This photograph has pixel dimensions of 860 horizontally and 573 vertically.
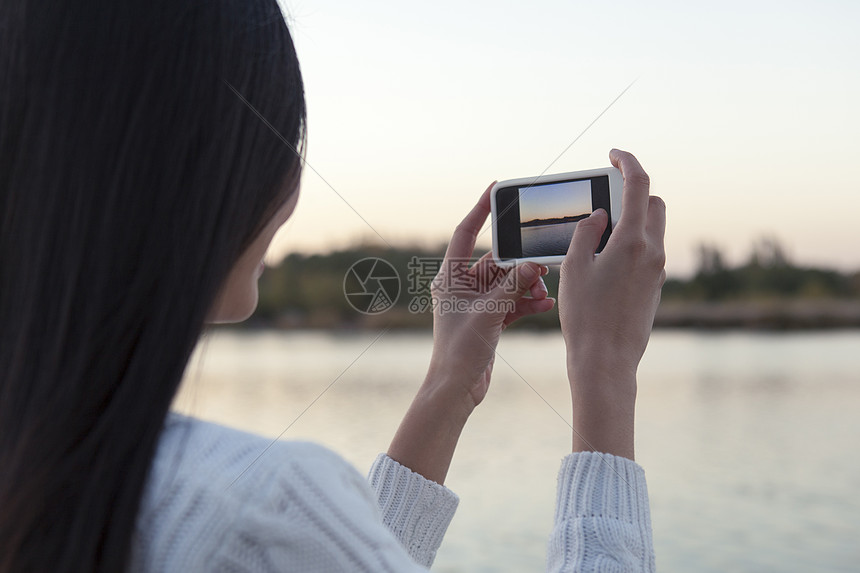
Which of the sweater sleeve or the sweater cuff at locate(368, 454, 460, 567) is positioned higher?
the sweater sleeve

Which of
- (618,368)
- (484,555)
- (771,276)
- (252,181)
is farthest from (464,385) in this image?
(771,276)

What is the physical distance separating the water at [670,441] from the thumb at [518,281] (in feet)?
1.26

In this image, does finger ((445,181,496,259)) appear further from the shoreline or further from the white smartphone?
the shoreline

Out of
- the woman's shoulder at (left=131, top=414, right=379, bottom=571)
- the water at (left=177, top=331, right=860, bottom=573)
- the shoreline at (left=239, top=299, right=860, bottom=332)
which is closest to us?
the woman's shoulder at (left=131, top=414, right=379, bottom=571)

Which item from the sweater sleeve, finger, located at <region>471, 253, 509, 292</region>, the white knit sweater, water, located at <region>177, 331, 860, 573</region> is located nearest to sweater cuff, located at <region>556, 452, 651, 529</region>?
the sweater sleeve

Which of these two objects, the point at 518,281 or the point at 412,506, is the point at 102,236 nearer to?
the point at 412,506

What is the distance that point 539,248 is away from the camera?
49.0 inches

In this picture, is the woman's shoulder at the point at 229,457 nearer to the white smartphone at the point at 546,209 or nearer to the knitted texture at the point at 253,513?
the knitted texture at the point at 253,513

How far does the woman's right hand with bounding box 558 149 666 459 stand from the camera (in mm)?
776

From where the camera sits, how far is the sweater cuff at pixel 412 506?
934 mm

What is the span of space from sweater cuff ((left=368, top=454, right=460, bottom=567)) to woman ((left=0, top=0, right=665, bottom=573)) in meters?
0.41

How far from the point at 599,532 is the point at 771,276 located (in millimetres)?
12922

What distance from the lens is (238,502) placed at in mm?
484

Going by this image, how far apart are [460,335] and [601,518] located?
1.51 ft
